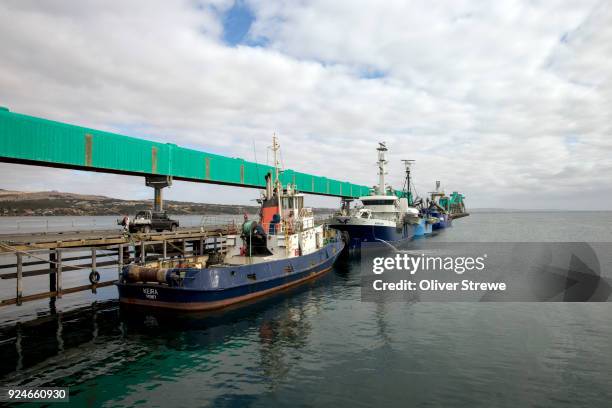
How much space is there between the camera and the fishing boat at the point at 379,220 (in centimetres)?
4859

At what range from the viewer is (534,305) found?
2109 centimetres

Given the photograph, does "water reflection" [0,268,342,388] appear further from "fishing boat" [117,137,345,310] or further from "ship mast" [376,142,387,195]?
"ship mast" [376,142,387,195]

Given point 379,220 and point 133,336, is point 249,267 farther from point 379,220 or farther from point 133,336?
point 379,220

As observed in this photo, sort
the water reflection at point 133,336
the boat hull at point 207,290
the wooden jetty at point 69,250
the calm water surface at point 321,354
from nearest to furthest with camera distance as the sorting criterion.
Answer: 1. the calm water surface at point 321,354
2. the water reflection at point 133,336
3. the wooden jetty at point 69,250
4. the boat hull at point 207,290

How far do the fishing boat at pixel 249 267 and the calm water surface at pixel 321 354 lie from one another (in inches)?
41.2

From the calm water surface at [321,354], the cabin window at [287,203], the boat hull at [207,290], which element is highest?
the cabin window at [287,203]

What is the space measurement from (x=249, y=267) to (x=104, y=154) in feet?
62.5

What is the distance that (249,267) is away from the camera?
868 inches

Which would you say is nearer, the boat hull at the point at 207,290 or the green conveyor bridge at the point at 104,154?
the boat hull at the point at 207,290

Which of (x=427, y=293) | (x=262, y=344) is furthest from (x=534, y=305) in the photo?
(x=262, y=344)

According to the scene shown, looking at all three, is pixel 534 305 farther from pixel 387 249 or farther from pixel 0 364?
pixel 387 249

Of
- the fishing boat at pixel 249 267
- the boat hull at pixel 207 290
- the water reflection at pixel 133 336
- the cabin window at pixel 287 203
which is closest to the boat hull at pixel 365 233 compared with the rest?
the fishing boat at pixel 249 267

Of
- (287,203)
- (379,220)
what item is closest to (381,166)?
(379,220)

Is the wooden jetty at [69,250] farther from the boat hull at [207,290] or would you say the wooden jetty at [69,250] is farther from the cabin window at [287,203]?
the cabin window at [287,203]
